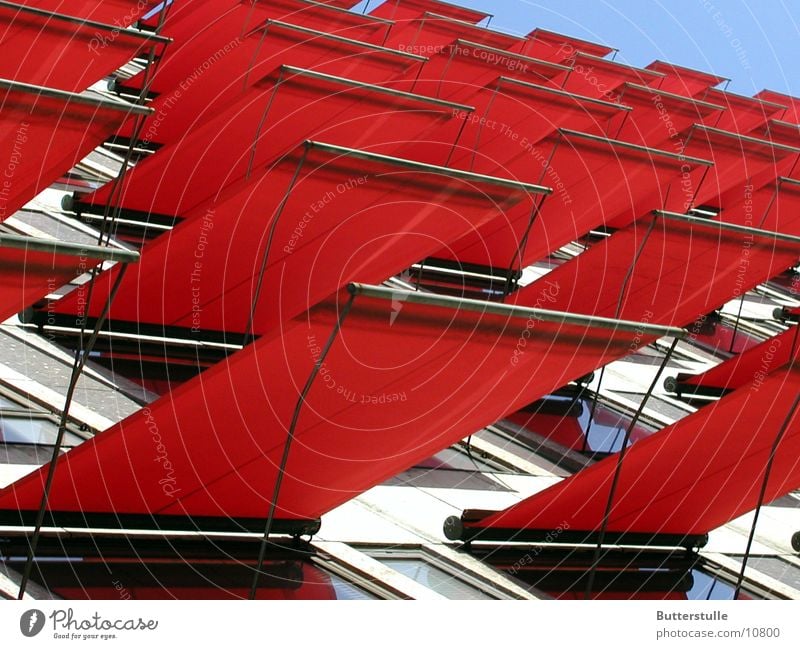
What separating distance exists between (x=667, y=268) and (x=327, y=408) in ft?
9.08

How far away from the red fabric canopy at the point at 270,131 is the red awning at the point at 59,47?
18.5 inches

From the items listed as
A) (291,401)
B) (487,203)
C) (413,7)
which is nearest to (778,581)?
(487,203)

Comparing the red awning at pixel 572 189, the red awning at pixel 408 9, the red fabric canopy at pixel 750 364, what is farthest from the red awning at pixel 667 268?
the red awning at pixel 408 9

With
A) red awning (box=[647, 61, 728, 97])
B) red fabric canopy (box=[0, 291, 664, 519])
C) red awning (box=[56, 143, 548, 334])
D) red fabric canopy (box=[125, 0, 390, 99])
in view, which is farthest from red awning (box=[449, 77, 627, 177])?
red awning (box=[647, 61, 728, 97])

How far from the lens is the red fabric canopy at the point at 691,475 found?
4.53 metres

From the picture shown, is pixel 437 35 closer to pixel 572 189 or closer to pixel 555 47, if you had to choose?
pixel 555 47

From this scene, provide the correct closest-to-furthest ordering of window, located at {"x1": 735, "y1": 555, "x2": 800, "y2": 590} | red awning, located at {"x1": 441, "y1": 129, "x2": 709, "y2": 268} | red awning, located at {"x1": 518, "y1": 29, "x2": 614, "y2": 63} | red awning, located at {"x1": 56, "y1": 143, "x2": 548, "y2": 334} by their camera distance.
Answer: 1. red awning, located at {"x1": 56, "y1": 143, "x2": 548, "y2": 334}
2. window, located at {"x1": 735, "y1": 555, "x2": 800, "y2": 590}
3. red awning, located at {"x1": 441, "y1": 129, "x2": 709, "y2": 268}
4. red awning, located at {"x1": 518, "y1": 29, "x2": 614, "y2": 63}

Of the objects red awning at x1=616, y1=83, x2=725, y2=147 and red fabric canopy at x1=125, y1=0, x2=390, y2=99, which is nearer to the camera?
red fabric canopy at x1=125, y1=0, x2=390, y2=99

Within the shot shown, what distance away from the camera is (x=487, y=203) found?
5.37 m

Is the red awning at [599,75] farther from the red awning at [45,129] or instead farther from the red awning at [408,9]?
the red awning at [45,129]

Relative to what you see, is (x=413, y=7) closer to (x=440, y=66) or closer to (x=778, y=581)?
(x=440, y=66)

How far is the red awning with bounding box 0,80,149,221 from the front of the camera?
4.33 meters

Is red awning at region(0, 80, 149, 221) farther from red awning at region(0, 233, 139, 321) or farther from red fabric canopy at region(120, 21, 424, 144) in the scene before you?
red fabric canopy at region(120, 21, 424, 144)

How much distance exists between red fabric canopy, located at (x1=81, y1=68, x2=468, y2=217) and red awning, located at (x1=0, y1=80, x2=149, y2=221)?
1375 millimetres
